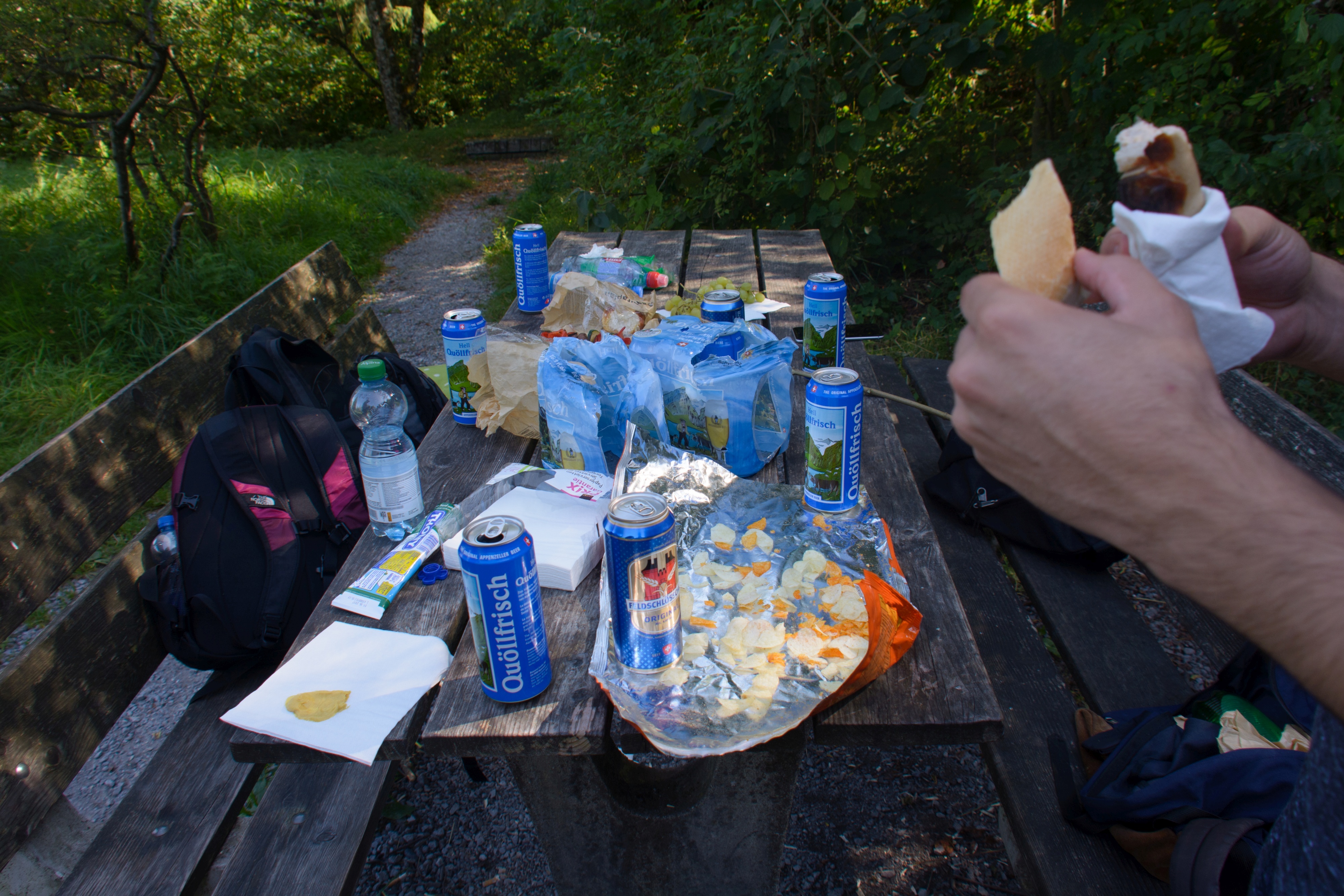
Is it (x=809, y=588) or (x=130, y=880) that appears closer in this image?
(x=809, y=588)

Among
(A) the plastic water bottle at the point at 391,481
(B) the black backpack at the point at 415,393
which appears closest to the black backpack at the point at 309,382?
(B) the black backpack at the point at 415,393

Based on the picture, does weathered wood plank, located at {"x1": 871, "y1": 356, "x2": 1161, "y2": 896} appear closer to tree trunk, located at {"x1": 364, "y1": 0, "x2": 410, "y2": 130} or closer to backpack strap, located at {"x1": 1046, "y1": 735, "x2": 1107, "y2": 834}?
backpack strap, located at {"x1": 1046, "y1": 735, "x2": 1107, "y2": 834}

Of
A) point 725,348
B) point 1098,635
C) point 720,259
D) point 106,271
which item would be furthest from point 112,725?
point 106,271

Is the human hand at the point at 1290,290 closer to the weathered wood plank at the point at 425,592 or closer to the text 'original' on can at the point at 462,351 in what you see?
the weathered wood plank at the point at 425,592

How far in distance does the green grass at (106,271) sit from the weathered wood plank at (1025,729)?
12.4 ft

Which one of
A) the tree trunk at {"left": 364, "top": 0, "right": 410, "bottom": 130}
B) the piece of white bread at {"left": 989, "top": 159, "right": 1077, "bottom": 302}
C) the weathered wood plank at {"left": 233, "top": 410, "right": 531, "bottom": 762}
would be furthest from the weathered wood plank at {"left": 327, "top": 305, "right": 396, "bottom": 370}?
the tree trunk at {"left": 364, "top": 0, "right": 410, "bottom": 130}

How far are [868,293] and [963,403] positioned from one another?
4258 millimetres

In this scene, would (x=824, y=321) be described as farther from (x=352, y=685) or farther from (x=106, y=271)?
(x=106, y=271)

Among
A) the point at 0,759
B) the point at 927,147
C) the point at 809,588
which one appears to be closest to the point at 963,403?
the point at 809,588

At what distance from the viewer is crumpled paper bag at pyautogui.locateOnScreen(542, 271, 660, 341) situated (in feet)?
7.22

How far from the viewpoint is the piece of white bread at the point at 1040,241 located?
0.92m

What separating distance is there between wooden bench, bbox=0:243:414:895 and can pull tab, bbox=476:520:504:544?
825 millimetres

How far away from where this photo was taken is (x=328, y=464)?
7.01ft

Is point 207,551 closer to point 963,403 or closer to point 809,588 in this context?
point 809,588
